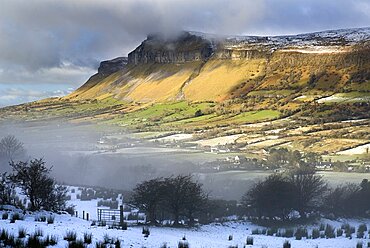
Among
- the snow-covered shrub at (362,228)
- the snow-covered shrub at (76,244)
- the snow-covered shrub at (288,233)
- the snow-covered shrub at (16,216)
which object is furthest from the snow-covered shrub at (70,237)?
the snow-covered shrub at (362,228)

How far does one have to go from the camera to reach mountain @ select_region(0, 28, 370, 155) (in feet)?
307

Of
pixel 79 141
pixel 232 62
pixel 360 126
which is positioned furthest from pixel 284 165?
pixel 232 62

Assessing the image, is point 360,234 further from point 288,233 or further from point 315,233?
point 288,233

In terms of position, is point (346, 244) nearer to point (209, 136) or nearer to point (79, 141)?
point (209, 136)

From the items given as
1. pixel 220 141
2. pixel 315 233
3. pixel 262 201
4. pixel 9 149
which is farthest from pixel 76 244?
pixel 220 141

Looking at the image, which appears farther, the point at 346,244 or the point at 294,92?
the point at 294,92

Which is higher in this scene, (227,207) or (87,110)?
(87,110)

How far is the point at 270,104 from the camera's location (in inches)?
5399

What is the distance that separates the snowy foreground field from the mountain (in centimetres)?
4589

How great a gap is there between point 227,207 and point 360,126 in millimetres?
71736

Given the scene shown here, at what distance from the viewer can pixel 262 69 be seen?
593 ft

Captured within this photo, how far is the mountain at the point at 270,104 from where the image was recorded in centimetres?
9362

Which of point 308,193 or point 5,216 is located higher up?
point 308,193

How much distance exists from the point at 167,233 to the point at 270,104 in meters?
116
